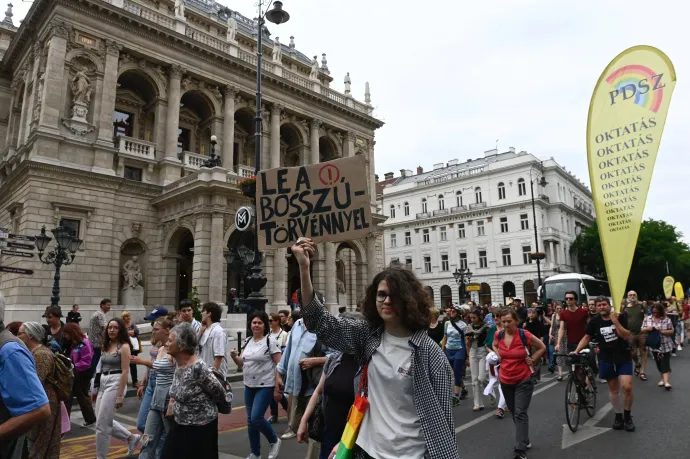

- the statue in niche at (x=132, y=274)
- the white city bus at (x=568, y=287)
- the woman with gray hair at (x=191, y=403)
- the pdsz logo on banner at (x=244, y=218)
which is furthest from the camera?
the white city bus at (x=568, y=287)

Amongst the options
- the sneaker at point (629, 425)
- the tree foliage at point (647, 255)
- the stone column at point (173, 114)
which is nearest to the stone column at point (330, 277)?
the stone column at point (173, 114)

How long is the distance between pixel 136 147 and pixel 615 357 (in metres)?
26.4

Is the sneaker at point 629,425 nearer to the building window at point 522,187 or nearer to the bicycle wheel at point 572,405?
the bicycle wheel at point 572,405

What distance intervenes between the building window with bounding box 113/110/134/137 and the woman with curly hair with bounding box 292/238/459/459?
28723 millimetres

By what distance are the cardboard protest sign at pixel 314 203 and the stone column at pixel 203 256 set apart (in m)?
→ 19.2

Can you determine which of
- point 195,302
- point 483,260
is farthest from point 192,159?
point 483,260

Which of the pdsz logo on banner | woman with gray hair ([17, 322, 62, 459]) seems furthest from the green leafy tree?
woman with gray hair ([17, 322, 62, 459])

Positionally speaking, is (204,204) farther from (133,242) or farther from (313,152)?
(313,152)

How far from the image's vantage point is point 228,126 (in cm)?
3030

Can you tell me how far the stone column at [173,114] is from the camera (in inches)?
1076

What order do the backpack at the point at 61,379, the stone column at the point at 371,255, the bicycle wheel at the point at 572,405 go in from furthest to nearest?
the stone column at the point at 371,255 → the bicycle wheel at the point at 572,405 → the backpack at the point at 61,379

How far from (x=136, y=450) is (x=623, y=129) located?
28.8 feet

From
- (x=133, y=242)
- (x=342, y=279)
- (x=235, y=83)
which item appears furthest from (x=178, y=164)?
(x=342, y=279)

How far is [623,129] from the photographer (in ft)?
24.1
